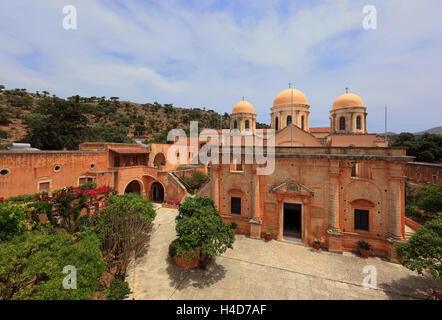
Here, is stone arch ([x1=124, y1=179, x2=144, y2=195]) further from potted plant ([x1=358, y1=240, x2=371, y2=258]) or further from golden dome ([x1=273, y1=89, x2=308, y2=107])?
potted plant ([x1=358, y1=240, x2=371, y2=258])

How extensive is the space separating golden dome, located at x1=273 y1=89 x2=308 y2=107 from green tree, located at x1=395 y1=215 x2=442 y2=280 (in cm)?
1675

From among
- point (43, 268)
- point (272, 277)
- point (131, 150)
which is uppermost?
point (131, 150)

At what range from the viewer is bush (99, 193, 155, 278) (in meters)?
9.66

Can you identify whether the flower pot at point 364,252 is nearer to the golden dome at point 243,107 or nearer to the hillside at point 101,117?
the golden dome at point 243,107

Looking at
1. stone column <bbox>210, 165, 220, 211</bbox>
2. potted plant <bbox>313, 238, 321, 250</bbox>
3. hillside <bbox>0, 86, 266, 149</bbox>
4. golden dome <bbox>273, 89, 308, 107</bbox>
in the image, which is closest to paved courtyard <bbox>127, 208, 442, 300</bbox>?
potted plant <bbox>313, 238, 321, 250</bbox>

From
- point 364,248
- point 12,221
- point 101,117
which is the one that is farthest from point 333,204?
point 101,117

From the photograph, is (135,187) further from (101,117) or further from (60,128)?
(101,117)

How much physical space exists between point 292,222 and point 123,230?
42.8 ft

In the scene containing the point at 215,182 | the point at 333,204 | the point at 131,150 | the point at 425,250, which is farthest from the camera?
the point at 131,150

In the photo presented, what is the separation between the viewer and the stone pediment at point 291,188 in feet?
43.1

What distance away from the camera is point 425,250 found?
8.34 meters

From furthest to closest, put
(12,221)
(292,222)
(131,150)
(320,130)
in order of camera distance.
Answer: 1. (320,130)
2. (131,150)
3. (292,222)
4. (12,221)
